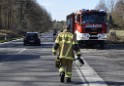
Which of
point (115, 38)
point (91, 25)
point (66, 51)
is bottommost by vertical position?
point (115, 38)

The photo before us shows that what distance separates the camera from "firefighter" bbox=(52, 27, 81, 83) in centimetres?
1352

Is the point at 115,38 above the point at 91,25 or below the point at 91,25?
below

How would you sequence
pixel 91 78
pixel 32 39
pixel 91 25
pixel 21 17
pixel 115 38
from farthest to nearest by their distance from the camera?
pixel 21 17 → pixel 115 38 → pixel 32 39 → pixel 91 25 → pixel 91 78

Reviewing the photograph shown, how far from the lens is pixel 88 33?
35.6 meters

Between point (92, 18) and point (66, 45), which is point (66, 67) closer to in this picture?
point (66, 45)

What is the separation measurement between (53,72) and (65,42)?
11.3 feet

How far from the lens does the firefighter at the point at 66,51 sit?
13.5m

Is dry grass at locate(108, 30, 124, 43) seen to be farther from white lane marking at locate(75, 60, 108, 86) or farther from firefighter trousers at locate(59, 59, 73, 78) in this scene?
firefighter trousers at locate(59, 59, 73, 78)

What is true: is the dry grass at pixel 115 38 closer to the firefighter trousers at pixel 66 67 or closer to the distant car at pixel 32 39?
the distant car at pixel 32 39

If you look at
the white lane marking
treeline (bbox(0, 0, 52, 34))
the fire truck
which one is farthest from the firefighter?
treeline (bbox(0, 0, 52, 34))

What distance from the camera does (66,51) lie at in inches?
→ 537

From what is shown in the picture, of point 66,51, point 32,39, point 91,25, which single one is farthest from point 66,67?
point 32,39

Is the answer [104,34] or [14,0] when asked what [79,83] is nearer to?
[104,34]

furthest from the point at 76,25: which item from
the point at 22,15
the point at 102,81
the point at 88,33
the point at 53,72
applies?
the point at 22,15
